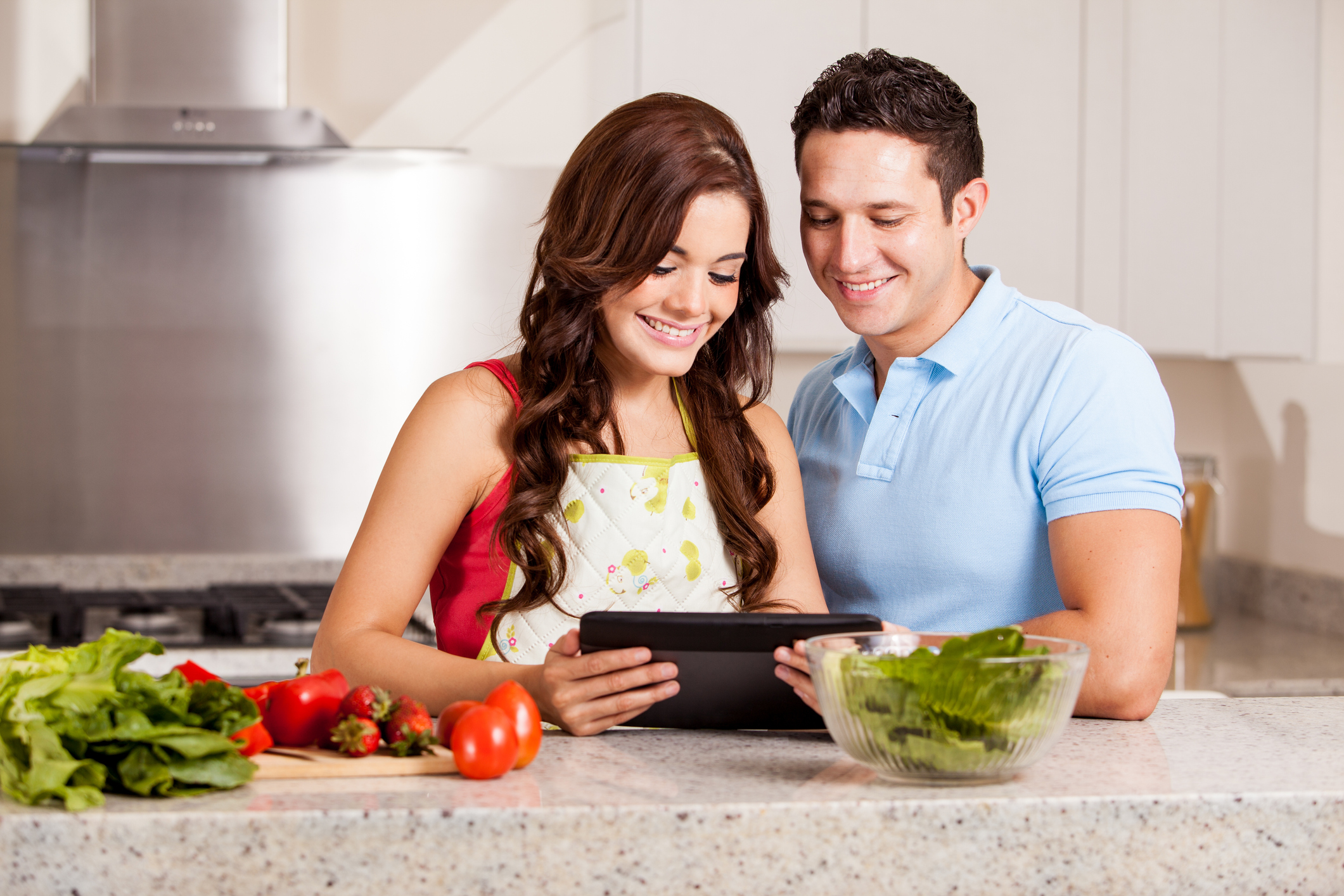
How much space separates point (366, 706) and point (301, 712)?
0.20ft

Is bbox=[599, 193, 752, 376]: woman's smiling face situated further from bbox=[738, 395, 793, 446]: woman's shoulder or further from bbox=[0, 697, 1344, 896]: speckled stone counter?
bbox=[0, 697, 1344, 896]: speckled stone counter

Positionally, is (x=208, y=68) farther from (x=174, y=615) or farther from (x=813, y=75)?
(x=813, y=75)

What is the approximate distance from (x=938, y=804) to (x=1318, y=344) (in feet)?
8.10

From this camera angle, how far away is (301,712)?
0.97 meters

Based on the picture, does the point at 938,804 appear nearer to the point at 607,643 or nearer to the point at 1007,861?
the point at 1007,861

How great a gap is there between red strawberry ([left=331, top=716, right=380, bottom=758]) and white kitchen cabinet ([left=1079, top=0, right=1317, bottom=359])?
7.48 feet

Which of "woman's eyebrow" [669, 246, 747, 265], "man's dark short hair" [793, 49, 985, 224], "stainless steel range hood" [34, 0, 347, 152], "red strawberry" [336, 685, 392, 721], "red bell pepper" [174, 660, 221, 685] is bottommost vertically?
"red strawberry" [336, 685, 392, 721]

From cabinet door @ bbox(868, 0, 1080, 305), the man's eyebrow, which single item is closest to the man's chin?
the man's eyebrow

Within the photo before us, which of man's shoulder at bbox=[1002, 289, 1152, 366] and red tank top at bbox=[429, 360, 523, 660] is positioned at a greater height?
man's shoulder at bbox=[1002, 289, 1152, 366]

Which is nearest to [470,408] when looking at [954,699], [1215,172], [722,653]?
[722,653]

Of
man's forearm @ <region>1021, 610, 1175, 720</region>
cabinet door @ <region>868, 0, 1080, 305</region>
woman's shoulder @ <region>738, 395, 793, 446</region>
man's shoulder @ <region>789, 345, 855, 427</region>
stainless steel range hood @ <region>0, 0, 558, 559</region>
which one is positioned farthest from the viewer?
stainless steel range hood @ <region>0, 0, 558, 559</region>

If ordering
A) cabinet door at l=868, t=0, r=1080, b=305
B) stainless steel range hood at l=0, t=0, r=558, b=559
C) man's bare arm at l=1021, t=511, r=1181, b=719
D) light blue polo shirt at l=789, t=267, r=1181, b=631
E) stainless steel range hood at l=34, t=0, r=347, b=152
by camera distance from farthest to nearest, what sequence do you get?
1. stainless steel range hood at l=0, t=0, r=558, b=559
2. cabinet door at l=868, t=0, r=1080, b=305
3. stainless steel range hood at l=34, t=0, r=347, b=152
4. light blue polo shirt at l=789, t=267, r=1181, b=631
5. man's bare arm at l=1021, t=511, r=1181, b=719

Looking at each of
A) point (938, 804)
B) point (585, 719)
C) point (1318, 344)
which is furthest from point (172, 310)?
point (1318, 344)

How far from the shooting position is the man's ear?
5.39 feet
